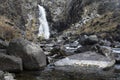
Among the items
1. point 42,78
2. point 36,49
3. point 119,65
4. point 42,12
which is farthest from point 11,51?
point 42,12

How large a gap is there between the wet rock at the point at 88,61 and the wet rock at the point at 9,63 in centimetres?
680

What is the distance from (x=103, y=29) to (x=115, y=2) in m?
24.1

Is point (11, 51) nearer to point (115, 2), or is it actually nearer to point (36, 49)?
point (36, 49)

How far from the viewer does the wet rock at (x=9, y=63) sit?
29105 mm

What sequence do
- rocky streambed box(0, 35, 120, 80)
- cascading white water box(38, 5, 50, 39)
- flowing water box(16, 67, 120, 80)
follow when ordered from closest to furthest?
flowing water box(16, 67, 120, 80)
rocky streambed box(0, 35, 120, 80)
cascading white water box(38, 5, 50, 39)

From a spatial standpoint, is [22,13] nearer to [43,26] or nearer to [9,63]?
[43,26]

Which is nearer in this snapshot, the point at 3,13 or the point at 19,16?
the point at 3,13

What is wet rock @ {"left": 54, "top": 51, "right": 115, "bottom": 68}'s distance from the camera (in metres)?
34.2

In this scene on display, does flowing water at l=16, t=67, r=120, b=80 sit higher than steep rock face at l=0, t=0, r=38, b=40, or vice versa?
steep rock face at l=0, t=0, r=38, b=40

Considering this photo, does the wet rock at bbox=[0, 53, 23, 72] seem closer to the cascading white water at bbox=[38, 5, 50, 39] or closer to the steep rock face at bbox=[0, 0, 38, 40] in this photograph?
the steep rock face at bbox=[0, 0, 38, 40]

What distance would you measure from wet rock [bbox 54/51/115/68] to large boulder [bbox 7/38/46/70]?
4.12 m

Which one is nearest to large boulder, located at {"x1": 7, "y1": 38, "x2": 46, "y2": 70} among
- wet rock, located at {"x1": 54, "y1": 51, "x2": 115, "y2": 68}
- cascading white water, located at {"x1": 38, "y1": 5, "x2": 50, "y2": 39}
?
wet rock, located at {"x1": 54, "y1": 51, "x2": 115, "y2": 68}

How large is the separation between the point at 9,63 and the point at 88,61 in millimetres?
10662

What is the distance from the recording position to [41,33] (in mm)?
141625
